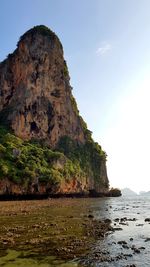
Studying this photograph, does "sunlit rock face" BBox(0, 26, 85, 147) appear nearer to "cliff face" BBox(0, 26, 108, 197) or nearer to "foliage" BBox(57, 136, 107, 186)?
"cliff face" BBox(0, 26, 108, 197)

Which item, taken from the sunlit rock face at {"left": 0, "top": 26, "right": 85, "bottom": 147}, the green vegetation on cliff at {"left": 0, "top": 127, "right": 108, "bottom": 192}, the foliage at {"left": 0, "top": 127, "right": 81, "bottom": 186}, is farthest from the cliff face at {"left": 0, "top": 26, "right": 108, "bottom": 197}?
the foliage at {"left": 0, "top": 127, "right": 81, "bottom": 186}

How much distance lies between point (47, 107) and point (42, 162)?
38.3 meters

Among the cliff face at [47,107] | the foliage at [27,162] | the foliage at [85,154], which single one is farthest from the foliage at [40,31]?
the foliage at [27,162]

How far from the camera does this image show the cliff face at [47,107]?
141500 mm

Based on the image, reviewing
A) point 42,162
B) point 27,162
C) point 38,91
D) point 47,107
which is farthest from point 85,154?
point 27,162

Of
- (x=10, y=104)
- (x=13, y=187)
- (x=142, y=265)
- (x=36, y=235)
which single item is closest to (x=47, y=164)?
(x=13, y=187)

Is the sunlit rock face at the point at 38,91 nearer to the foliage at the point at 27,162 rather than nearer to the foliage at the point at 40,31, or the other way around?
the foliage at the point at 40,31

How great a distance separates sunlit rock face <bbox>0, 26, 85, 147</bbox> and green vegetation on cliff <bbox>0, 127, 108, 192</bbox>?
730 centimetres

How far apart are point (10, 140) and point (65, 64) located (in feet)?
247

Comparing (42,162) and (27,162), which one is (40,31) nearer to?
(42,162)

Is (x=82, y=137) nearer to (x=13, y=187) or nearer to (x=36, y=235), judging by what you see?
(x=13, y=187)

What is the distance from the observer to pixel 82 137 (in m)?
178

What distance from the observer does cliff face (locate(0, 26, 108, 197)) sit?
5571 inches

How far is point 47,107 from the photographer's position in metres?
152
